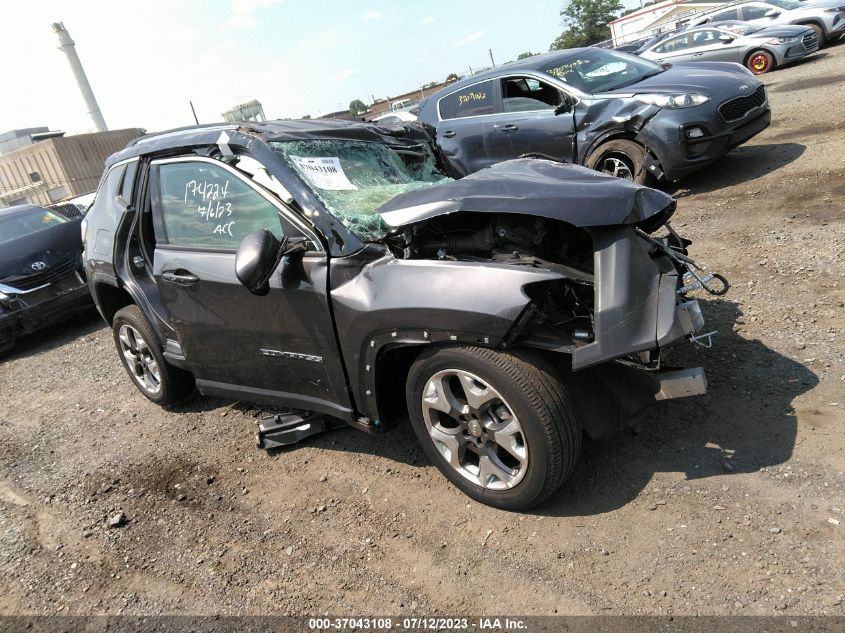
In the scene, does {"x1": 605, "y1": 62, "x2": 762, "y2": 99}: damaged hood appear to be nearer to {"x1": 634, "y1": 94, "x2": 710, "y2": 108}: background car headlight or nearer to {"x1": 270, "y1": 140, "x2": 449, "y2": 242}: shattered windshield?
{"x1": 634, "y1": 94, "x2": 710, "y2": 108}: background car headlight

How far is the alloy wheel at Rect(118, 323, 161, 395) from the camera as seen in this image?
14.9 ft

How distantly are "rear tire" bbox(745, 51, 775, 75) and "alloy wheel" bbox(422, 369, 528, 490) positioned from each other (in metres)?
15.7

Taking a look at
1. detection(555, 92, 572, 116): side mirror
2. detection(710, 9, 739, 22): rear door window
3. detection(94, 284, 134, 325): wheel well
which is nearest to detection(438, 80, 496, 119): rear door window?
detection(555, 92, 572, 116): side mirror

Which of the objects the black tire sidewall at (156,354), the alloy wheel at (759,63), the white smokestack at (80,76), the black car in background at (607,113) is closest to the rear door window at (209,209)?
the black tire sidewall at (156,354)

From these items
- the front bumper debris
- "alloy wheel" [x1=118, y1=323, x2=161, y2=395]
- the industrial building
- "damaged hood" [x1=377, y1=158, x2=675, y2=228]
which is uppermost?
"damaged hood" [x1=377, y1=158, x2=675, y2=228]

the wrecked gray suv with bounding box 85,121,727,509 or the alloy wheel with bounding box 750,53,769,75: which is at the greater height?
the wrecked gray suv with bounding box 85,121,727,509

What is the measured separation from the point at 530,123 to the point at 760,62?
1104 centimetres

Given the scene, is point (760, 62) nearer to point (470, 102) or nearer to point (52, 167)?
point (470, 102)

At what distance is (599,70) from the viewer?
299 inches

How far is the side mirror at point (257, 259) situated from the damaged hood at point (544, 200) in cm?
57

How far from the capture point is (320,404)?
3301 millimetres

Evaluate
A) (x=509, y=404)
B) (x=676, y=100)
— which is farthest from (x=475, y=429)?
(x=676, y=100)

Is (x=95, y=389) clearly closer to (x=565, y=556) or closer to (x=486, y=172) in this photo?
(x=486, y=172)

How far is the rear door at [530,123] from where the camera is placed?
7.28 metres
